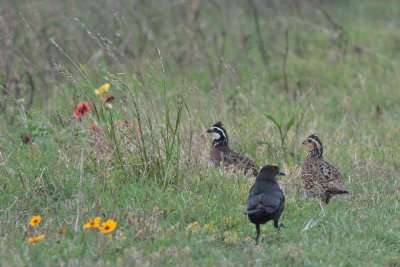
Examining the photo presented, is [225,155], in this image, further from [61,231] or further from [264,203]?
[61,231]

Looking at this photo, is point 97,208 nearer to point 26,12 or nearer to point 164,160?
point 164,160

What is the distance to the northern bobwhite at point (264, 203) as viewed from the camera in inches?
268

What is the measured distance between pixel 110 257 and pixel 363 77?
7.91 meters

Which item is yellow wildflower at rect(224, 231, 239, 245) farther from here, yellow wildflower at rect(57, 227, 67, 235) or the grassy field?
yellow wildflower at rect(57, 227, 67, 235)

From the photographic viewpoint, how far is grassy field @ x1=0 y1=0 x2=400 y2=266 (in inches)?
264

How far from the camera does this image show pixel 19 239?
6566mm

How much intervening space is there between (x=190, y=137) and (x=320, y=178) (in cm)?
127

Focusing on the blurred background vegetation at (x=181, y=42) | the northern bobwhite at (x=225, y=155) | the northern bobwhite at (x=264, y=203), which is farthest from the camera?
the blurred background vegetation at (x=181, y=42)

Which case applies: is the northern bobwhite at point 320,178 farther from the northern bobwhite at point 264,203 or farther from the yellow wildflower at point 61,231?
the yellow wildflower at point 61,231

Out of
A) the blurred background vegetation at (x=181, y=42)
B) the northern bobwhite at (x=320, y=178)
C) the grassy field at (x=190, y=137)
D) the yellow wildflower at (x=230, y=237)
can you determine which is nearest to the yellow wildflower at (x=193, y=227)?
the grassy field at (x=190, y=137)

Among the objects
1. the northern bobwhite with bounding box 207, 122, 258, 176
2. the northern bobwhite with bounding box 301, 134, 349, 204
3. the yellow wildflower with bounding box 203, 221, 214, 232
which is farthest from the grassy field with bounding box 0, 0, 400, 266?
the northern bobwhite with bounding box 207, 122, 258, 176

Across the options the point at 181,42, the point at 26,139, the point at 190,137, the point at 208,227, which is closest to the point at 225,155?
the point at 190,137

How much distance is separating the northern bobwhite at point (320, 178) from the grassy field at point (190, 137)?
111 millimetres

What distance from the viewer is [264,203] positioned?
685cm
